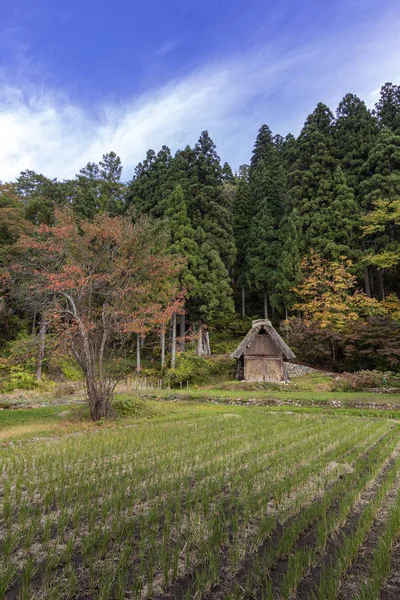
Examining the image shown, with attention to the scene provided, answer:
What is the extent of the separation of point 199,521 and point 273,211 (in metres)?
27.8

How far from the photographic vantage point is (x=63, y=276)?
10289 millimetres

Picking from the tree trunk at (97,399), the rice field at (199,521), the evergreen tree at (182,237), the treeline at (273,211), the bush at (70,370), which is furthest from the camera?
the treeline at (273,211)

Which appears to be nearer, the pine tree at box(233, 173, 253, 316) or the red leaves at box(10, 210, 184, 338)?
the red leaves at box(10, 210, 184, 338)

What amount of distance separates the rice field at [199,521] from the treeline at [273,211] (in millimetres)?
15563

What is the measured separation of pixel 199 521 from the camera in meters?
3.16

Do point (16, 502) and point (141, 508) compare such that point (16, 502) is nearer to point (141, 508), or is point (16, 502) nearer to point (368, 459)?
point (141, 508)

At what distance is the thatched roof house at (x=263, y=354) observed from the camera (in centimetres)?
1914

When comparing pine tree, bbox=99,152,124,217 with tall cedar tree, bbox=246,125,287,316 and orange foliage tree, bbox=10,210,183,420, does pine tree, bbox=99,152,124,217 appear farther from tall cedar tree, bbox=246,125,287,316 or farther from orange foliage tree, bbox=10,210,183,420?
orange foliage tree, bbox=10,210,183,420

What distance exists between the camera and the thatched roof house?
19141mm

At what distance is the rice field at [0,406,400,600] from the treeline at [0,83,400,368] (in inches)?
613

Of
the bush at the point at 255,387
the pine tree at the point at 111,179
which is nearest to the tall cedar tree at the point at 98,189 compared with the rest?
the pine tree at the point at 111,179

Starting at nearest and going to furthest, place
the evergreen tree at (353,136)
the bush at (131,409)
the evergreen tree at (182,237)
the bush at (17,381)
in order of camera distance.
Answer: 1. the bush at (131,409)
2. the bush at (17,381)
3. the evergreen tree at (182,237)
4. the evergreen tree at (353,136)

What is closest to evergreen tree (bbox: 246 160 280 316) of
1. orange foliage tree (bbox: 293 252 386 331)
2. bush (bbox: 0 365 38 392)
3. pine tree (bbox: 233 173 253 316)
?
pine tree (bbox: 233 173 253 316)

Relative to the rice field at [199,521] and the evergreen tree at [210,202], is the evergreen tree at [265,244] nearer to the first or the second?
the evergreen tree at [210,202]
